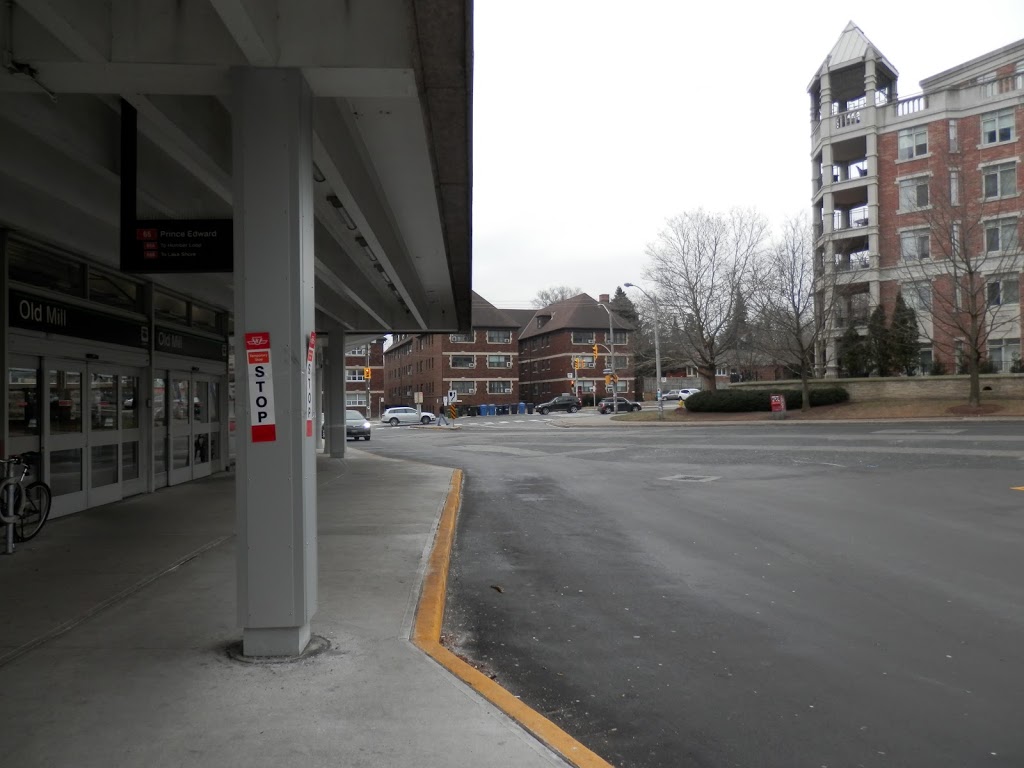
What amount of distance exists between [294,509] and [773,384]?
140 ft

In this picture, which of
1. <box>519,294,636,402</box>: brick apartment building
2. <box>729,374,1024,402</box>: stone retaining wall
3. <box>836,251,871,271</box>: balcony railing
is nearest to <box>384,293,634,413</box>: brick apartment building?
<box>519,294,636,402</box>: brick apartment building

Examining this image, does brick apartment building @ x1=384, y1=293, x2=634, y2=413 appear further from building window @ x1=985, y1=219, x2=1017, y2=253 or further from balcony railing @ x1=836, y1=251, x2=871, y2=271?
building window @ x1=985, y1=219, x2=1017, y2=253

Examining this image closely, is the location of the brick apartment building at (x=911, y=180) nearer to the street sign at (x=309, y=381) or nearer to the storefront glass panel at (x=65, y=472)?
the storefront glass panel at (x=65, y=472)

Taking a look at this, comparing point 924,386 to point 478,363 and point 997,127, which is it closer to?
point 997,127

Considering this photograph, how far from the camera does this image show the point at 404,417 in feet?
189

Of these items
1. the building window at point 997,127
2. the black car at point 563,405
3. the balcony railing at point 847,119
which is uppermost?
the balcony railing at point 847,119

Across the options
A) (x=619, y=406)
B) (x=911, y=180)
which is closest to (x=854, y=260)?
(x=911, y=180)

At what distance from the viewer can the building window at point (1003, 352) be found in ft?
130

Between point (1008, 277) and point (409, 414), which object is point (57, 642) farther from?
point (409, 414)

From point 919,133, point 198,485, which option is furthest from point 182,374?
point 919,133

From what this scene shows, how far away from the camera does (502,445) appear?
2803 centimetres

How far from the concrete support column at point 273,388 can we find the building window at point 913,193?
4202 centimetres

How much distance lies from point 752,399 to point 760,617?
3753 cm

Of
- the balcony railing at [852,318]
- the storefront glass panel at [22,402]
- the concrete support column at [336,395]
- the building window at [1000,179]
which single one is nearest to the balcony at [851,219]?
the balcony railing at [852,318]
